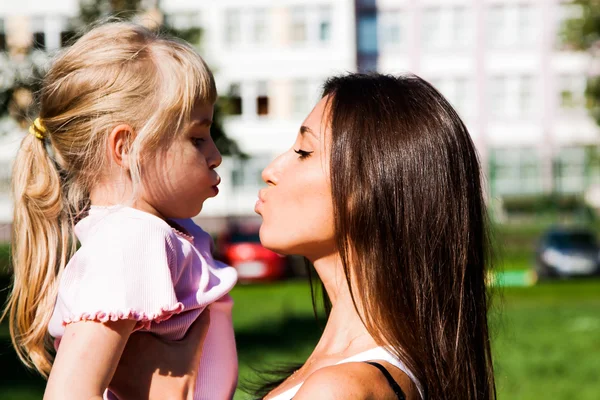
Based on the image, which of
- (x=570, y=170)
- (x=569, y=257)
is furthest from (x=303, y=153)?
(x=570, y=170)

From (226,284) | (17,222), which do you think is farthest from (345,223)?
(17,222)

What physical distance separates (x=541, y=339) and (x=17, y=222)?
10883 mm

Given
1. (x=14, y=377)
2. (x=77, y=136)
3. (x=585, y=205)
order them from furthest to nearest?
(x=585, y=205) → (x=14, y=377) → (x=77, y=136)

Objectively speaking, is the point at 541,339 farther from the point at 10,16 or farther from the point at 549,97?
the point at 10,16

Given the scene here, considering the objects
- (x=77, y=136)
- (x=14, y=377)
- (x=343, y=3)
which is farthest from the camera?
(x=343, y=3)

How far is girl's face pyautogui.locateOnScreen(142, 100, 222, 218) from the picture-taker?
2.22 m

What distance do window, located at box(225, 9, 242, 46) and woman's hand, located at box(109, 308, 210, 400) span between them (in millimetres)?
38052

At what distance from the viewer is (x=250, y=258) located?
73.4 ft

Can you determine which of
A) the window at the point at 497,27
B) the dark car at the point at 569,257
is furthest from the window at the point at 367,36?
the dark car at the point at 569,257

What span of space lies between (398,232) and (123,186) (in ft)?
2.31

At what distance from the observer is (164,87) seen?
2.24 m

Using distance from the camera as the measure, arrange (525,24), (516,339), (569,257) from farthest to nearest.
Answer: (525,24) → (569,257) → (516,339)

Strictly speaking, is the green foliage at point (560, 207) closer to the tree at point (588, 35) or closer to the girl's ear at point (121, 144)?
the tree at point (588, 35)

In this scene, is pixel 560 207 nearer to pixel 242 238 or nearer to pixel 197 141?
pixel 242 238
